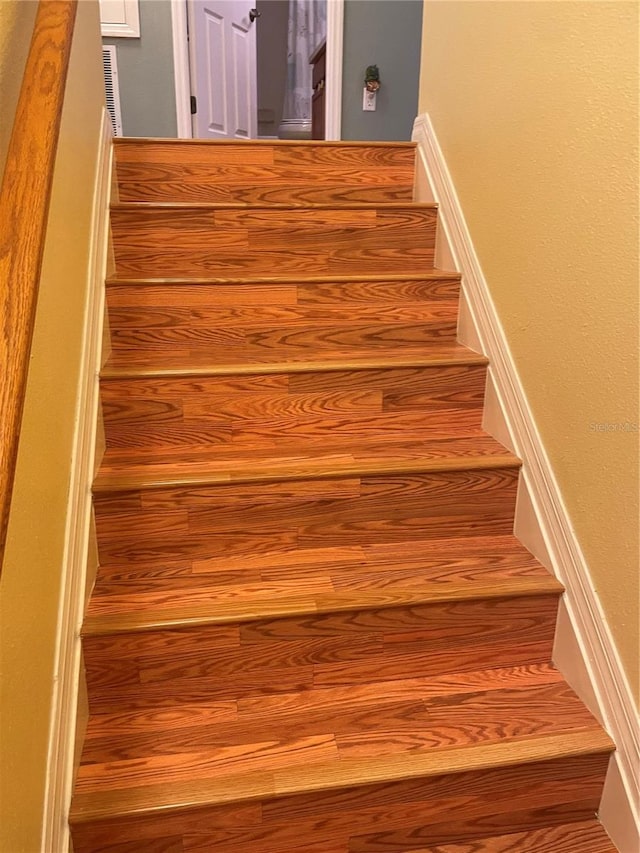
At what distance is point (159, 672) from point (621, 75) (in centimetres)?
144

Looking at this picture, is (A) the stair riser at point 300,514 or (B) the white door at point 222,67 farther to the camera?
(B) the white door at point 222,67

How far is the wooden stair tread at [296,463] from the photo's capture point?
56.2 inches

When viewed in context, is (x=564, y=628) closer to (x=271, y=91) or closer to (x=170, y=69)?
(x=170, y=69)

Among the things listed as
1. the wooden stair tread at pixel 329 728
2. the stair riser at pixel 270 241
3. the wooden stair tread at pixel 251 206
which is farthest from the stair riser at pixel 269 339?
the wooden stair tread at pixel 329 728


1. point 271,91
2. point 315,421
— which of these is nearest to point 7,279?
point 315,421

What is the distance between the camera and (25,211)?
85 centimetres

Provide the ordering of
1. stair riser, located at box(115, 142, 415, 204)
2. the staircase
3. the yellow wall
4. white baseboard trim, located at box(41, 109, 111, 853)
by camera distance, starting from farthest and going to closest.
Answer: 1. stair riser, located at box(115, 142, 415, 204)
2. the staircase
3. white baseboard trim, located at box(41, 109, 111, 853)
4. the yellow wall

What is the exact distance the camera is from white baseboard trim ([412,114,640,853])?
1.16 meters

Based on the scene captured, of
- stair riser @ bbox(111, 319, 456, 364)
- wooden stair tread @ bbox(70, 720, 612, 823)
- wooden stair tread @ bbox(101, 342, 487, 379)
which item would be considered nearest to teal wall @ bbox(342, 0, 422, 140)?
stair riser @ bbox(111, 319, 456, 364)

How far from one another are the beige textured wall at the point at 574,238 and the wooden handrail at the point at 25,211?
0.98 metres

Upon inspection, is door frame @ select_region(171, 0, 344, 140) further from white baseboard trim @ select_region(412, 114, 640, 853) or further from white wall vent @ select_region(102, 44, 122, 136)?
white baseboard trim @ select_region(412, 114, 640, 853)

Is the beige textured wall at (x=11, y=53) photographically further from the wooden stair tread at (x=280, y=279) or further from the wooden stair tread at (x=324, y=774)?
the wooden stair tread at (x=324, y=774)

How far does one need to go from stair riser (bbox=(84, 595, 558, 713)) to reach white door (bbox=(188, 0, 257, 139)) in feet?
10.6

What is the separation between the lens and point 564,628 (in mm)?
1353
